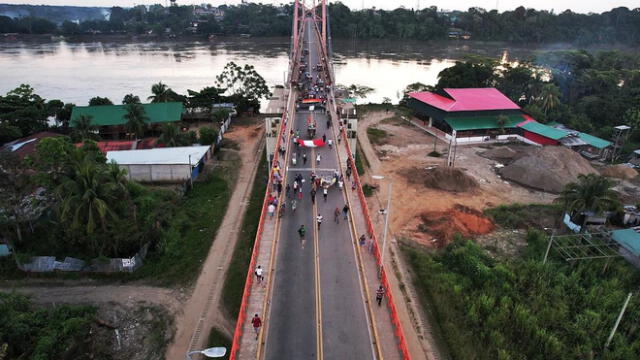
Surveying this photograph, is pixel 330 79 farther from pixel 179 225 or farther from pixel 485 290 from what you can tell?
pixel 485 290

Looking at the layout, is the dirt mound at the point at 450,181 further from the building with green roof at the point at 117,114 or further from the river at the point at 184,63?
the river at the point at 184,63

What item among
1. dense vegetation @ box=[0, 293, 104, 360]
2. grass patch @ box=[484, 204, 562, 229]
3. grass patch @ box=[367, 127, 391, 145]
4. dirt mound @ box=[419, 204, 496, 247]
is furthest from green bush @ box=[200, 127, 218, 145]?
grass patch @ box=[484, 204, 562, 229]

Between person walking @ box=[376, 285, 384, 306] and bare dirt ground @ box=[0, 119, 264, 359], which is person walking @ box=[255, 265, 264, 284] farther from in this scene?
person walking @ box=[376, 285, 384, 306]

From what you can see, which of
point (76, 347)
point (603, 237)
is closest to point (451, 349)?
point (603, 237)

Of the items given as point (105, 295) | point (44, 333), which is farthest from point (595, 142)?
point (44, 333)

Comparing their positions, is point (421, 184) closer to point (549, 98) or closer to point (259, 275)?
point (259, 275)

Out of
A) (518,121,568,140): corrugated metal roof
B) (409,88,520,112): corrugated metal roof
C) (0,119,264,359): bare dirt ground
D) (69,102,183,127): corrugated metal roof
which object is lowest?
(0,119,264,359): bare dirt ground
